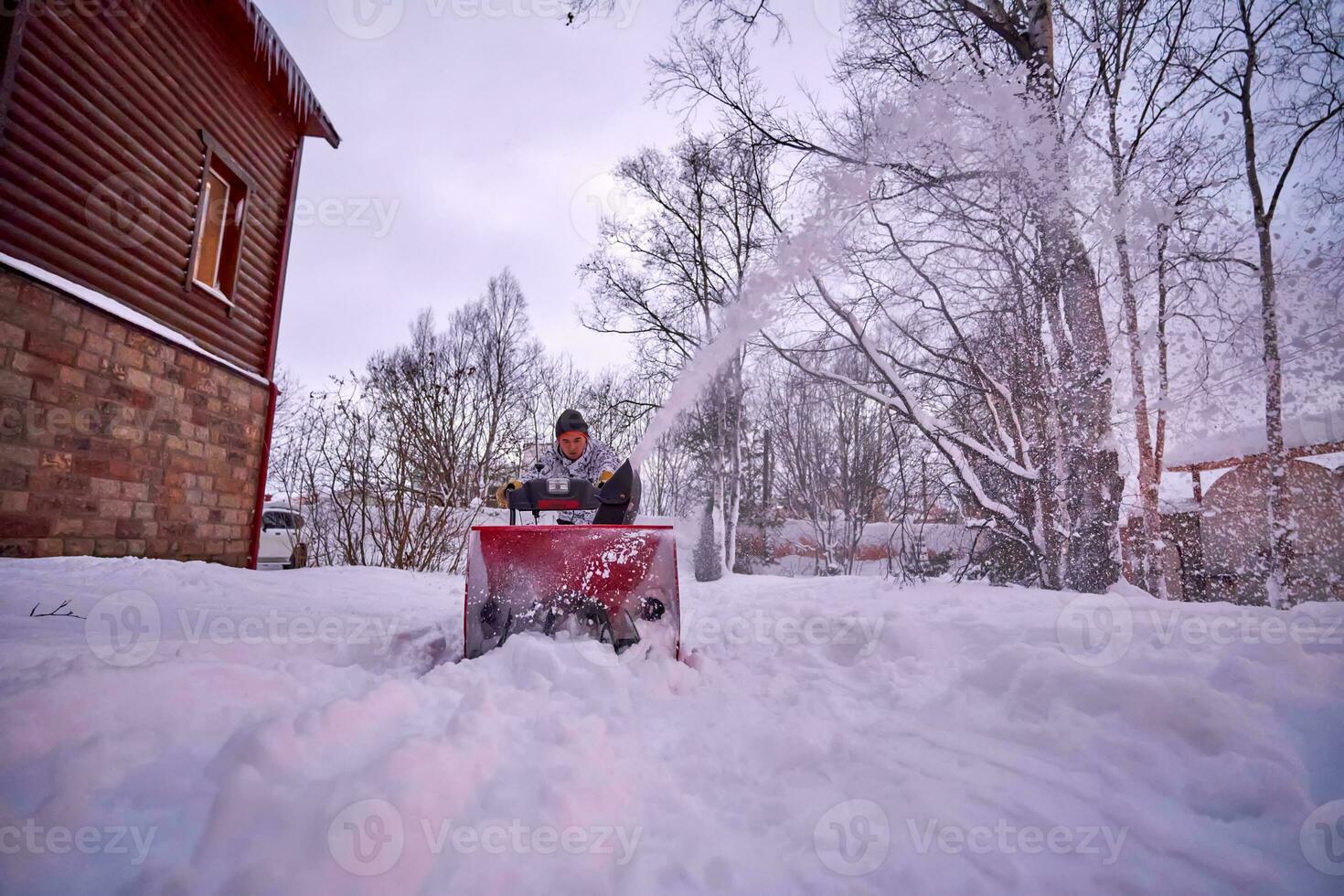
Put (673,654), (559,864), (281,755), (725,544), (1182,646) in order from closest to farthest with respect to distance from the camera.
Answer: (559,864) < (281,755) < (1182,646) < (673,654) < (725,544)

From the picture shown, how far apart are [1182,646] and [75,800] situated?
3.51 m

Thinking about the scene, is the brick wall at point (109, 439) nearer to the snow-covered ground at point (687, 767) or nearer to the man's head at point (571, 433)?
the snow-covered ground at point (687, 767)

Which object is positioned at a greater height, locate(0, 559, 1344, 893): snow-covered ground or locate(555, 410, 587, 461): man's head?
locate(555, 410, 587, 461): man's head

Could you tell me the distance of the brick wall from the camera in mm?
4418

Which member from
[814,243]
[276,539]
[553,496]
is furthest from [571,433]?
[276,539]

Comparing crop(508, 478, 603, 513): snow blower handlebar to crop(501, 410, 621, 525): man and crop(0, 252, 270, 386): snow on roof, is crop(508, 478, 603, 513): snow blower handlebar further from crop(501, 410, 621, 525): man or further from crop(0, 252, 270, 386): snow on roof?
crop(0, 252, 270, 386): snow on roof

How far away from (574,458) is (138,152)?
5343 millimetres

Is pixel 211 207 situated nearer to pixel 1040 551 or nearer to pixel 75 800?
pixel 75 800

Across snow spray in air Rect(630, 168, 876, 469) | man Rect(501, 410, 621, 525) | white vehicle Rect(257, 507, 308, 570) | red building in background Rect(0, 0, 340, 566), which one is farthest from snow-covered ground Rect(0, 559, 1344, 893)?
white vehicle Rect(257, 507, 308, 570)

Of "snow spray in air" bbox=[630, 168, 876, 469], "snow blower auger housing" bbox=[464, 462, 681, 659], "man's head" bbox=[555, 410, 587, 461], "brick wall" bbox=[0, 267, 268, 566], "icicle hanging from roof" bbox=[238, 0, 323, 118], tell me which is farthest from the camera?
"icicle hanging from roof" bbox=[238, 0, 323, 118]

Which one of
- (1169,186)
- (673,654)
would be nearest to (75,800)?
(673,654)

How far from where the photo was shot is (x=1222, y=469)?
359 inches

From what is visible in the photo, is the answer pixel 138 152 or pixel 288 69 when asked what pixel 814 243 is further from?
pixel 288 69

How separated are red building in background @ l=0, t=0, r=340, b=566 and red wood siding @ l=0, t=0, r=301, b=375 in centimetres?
2
